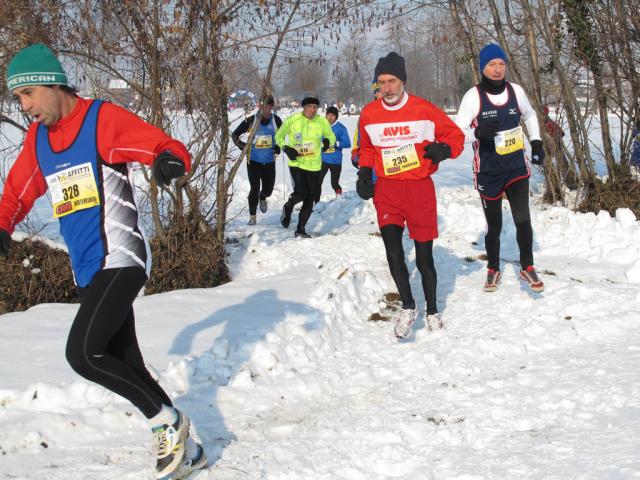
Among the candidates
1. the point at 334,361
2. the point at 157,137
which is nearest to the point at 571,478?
the point at 334,361

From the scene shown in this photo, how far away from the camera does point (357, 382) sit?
4.25m

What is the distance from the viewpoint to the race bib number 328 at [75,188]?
9.82 ft

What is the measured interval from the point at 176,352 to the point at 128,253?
159 centimetres

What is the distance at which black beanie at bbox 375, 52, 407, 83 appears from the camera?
16.1 ft

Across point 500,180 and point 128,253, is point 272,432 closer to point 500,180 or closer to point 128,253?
point 128,253

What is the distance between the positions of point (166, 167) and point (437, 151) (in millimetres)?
2376

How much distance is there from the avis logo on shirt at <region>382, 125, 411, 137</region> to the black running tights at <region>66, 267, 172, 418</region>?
8.12 ft

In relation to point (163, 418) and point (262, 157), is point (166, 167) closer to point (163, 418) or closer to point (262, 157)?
point (163, 418)

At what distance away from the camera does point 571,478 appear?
2936 millimetres

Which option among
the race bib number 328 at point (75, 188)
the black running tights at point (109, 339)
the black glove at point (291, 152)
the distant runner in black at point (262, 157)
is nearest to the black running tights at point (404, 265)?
the black running tights at point (109, 339)

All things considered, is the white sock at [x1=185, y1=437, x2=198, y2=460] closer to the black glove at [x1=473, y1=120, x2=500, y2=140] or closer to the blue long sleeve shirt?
the black glove at [x1=473, y1=120, x2=500, y2=140]

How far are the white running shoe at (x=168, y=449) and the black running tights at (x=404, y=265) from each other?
2392 mm

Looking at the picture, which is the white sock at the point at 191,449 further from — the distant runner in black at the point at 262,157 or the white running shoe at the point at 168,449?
the distant runner in black at the point at 262,157

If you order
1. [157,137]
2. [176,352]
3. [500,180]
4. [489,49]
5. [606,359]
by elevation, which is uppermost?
[489,49]
